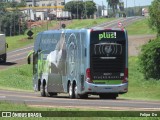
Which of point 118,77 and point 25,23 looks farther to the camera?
point 25,23

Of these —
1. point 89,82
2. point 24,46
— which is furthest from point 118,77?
point 24,46

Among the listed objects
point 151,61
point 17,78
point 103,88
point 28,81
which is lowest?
point 28,81

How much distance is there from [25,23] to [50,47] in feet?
465

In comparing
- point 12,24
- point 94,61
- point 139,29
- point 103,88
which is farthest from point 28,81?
point 12,24

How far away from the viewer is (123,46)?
34125mm

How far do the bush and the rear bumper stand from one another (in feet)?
127

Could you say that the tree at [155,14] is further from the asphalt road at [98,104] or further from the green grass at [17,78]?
the asphalt road at [98,104]

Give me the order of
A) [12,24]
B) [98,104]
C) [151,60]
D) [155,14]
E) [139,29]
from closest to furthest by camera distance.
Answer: [98,104] → [151,60] → [155,14] → [139,29] → [12,24]

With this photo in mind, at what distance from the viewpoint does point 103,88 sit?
3434 centimetres

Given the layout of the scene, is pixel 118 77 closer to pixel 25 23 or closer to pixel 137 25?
pixel 137 25

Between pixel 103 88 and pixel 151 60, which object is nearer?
pixel 103 88

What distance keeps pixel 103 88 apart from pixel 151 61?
41.0 metres

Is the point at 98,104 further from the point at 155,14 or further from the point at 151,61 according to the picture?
the point at 155,14

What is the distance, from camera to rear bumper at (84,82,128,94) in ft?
112
